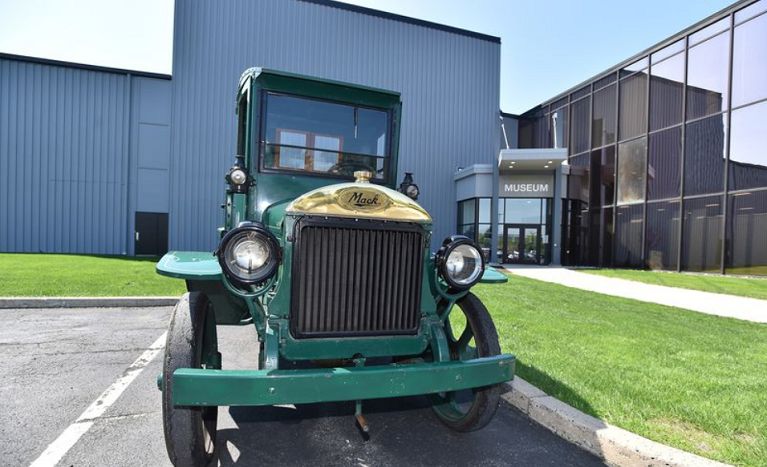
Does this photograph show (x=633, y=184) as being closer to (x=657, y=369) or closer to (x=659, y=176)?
(x=659, y=176)

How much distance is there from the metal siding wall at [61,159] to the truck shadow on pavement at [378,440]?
20.1m

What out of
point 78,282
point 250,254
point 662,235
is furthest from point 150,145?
Answer: point 662,235

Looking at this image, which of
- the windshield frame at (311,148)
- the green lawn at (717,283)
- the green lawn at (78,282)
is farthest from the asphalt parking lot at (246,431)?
the green lawn at (717,283)

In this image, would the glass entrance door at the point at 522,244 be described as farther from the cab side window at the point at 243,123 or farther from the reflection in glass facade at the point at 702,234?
the cab side window at the point at 243,123

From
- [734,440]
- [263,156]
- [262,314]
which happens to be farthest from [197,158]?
[734,440]

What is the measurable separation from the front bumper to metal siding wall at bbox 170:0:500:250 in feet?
61.0

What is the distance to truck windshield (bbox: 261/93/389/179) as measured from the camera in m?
3.70

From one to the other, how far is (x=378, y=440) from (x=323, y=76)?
69.4 ft


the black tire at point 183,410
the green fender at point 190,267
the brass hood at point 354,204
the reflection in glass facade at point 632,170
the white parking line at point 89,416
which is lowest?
the white parking line at point 89,416

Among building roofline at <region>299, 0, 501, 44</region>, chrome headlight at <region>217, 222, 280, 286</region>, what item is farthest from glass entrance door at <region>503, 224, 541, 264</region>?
chrome headlight at <region>217, 222, 280, 286</region>

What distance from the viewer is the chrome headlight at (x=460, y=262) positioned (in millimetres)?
2889

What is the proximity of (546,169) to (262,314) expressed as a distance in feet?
67.2

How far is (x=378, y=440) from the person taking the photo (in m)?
3.08

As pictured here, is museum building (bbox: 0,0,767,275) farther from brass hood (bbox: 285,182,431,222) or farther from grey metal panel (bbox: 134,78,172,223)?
brass hood (bbox: 285,182,431,222)
